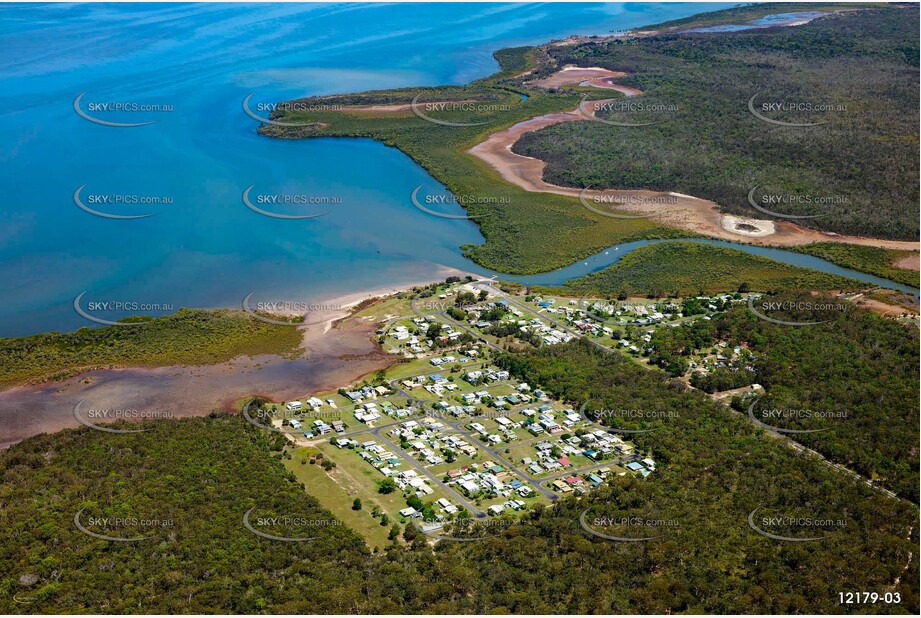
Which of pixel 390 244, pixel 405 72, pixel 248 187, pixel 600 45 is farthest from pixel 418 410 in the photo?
pixel 600 45

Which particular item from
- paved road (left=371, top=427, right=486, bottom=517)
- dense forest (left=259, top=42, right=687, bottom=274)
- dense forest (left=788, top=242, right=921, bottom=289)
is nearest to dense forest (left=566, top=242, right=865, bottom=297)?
dense forest (left=788, top=242, right=921, bottom=289)

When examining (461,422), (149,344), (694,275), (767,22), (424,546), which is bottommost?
(694,275)

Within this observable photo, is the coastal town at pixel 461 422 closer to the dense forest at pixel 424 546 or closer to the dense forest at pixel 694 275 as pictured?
the dense forest at pixel 424 546

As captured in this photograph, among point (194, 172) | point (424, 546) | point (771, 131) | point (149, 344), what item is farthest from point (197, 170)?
point (424, 546)

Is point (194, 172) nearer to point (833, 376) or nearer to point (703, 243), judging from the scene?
point (703, 243)

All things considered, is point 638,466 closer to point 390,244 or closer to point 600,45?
point 390,244

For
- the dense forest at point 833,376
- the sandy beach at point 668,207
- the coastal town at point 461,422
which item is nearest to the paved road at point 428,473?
the coastal town at point 461,422
